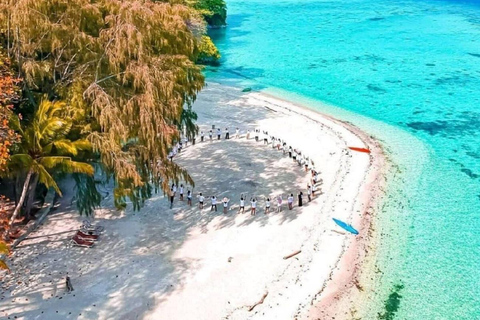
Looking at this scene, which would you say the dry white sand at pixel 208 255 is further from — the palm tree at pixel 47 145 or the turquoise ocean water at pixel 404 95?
the palm tree at pixel 47 145

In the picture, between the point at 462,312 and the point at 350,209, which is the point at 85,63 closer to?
the point at 350,209

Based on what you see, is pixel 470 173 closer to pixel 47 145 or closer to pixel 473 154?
pixel 473 154

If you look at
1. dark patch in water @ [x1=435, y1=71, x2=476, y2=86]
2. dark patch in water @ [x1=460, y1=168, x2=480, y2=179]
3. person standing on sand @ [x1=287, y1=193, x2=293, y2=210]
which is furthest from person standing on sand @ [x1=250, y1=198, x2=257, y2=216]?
dark patch in water @ [x1=435, y1=71, x2=476, y2=86]

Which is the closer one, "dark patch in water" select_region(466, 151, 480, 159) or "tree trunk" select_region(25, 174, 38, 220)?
"tree trunk" select_region(25, 174, 38, 220)

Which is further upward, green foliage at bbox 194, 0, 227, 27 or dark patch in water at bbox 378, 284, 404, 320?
green foliage at bbox 194, 0, 227, 27

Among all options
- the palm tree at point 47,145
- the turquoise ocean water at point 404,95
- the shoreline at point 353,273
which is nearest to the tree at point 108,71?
the palm tree at point 47,145

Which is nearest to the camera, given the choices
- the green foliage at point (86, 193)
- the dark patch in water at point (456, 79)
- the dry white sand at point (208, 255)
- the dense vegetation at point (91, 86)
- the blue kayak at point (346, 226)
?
the dense vegetation at point (91, 86)

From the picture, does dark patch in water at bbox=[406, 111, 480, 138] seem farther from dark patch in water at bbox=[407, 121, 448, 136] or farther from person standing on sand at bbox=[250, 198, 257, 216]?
person standing on sand at bbox=[250, 198, 257, 216]

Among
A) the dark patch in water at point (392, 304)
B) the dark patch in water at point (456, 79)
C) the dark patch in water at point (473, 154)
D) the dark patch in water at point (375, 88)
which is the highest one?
the dark patch in water at point (456, 79)
